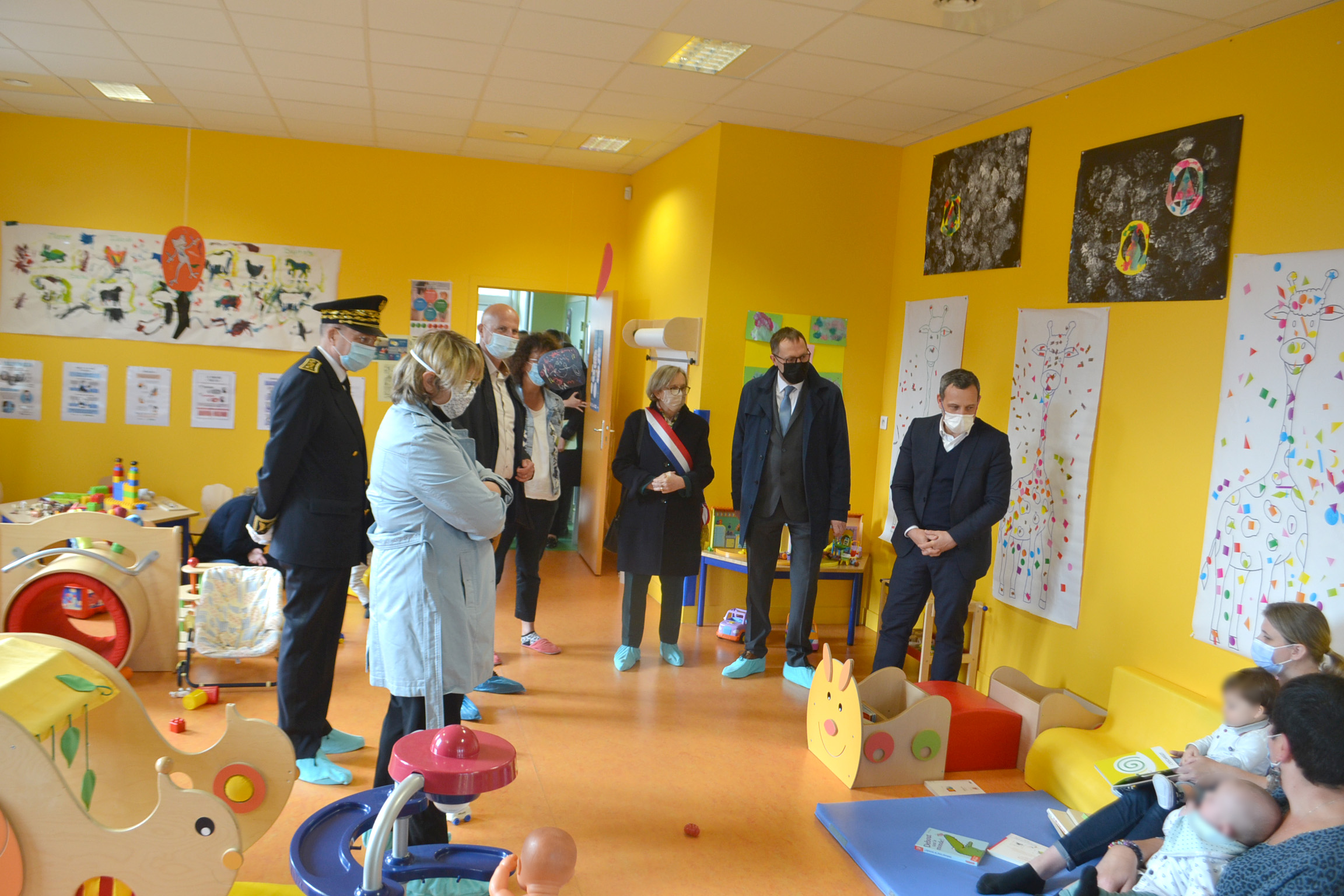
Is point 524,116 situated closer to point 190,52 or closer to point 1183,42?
point 190,52

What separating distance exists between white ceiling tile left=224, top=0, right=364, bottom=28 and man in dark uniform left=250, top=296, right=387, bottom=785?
1.66 metres

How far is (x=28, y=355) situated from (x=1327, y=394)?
7.92 m

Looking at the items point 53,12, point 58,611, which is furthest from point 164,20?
point 58,611

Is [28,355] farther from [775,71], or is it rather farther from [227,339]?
[775,71]

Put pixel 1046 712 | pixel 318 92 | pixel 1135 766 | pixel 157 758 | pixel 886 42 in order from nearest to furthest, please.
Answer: pixel 157 758
pixel 1135 766
pixel 1046 712
pixel 886 42
pixel 318 92

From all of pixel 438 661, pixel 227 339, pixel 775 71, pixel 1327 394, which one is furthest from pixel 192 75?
pixel 1327 394

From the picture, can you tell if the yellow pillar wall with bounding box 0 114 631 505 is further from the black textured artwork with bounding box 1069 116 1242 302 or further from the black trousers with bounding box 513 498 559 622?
the black textured artwork with bounding box 1069 116 1242 302

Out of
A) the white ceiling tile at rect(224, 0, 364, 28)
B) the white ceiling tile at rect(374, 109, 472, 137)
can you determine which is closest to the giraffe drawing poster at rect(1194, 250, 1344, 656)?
the white ceiling tile at rect(224, 0, 364, 28)

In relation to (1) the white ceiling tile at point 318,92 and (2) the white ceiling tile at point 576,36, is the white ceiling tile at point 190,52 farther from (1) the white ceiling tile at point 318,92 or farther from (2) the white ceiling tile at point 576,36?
(2) the white ceiling tile at point 576,36

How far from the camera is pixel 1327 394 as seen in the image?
10.4 ft

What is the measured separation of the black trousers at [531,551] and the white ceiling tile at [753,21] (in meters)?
2.37

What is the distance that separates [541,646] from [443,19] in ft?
10.4

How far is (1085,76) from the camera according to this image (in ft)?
14.0

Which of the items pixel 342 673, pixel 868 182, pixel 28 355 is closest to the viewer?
pixel 342 673
